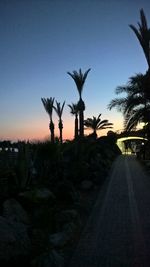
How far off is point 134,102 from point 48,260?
17.8 metres

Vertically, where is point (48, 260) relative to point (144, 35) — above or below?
below

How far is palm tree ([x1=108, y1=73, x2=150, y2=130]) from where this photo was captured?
72.8 feet

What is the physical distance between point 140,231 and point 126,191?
565 cm

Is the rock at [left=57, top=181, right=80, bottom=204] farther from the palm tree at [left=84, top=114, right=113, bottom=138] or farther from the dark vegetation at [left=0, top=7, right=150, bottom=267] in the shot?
the palm tree at [left=84, top=114, right=113, bottom=138]

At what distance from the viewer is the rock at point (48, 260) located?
5.55 metres

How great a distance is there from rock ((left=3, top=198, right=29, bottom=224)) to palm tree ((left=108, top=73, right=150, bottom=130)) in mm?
14368

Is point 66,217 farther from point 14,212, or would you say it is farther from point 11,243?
point 11,243

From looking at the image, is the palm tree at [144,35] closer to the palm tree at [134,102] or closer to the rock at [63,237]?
the palm tree at [134,102]

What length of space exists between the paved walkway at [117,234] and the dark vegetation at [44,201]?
27cm

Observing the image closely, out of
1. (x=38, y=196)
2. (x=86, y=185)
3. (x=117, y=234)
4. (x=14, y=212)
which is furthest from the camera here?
(x=86, y=185)

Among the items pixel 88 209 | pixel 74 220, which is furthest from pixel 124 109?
pixel 74 220

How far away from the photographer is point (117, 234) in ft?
24.9

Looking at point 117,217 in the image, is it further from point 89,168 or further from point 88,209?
point 89,168

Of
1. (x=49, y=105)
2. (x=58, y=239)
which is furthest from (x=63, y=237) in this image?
(x=49, y=105)
